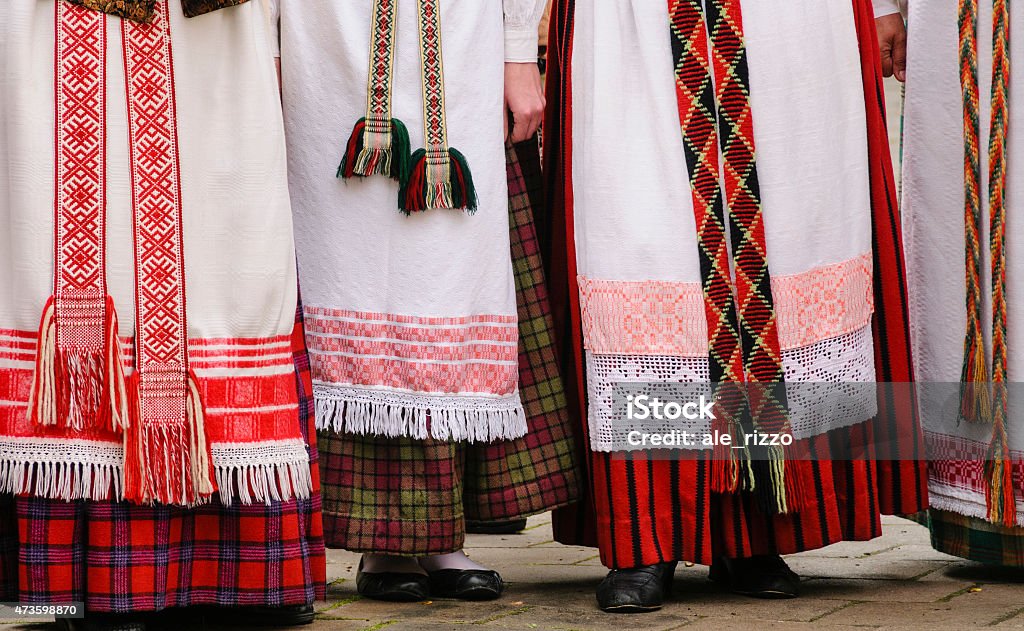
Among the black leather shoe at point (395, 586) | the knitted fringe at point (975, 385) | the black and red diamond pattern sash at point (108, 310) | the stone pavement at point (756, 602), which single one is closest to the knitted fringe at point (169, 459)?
the black and red diamond pattern sash at point (108, 310)

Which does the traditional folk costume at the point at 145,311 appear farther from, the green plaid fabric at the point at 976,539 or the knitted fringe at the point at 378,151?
the green plaid fabric at the point at 976,539

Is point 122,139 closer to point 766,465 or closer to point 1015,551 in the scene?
point 766,465

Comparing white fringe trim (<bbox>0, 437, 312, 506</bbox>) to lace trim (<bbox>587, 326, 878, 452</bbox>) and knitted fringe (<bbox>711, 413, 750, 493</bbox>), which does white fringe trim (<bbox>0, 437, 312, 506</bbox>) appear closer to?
lace trim (<bbox>587, 326, 878, 452</bbox>)

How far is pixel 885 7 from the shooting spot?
11.2ft

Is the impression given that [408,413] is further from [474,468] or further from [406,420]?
[474,468]

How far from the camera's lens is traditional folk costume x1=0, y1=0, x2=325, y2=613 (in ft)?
8.45

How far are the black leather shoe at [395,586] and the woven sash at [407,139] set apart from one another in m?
0.80

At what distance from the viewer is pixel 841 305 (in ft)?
10.1

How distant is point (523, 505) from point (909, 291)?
3.54ft

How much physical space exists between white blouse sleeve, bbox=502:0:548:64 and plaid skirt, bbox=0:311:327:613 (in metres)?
0.91

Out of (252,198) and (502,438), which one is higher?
(252,198)

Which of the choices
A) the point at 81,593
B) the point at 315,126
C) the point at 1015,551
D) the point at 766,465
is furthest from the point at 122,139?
the point at 1015,551

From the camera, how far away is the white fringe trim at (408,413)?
2971 millimetres

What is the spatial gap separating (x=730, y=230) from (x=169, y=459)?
4.07 feet
